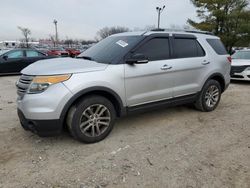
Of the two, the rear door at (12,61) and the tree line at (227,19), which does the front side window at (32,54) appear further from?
the tree line at (227,19)

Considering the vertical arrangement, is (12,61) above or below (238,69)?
above

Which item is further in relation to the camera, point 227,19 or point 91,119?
point 227,19

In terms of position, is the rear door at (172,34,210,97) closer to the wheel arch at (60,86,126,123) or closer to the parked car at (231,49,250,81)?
the wheel arch at (60,86,126,123)

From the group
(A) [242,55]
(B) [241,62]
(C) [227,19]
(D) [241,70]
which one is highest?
(C) [227,19]

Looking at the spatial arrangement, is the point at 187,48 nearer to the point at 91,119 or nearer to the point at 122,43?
the point at 122,43

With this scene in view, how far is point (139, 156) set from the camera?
131 inches

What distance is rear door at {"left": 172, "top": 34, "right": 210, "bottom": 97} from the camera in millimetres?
4551

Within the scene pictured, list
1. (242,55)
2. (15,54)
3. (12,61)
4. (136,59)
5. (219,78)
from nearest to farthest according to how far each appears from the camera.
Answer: (136,59)
(219,78)
(242,55)
(12,61)
(15,54)

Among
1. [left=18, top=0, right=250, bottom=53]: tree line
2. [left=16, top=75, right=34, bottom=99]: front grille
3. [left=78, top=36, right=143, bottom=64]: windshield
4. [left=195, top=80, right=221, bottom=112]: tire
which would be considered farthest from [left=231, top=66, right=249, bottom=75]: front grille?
[left=18, top=0, right=250, bottom=53]: tree line

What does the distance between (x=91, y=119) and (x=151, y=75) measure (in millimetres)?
1299

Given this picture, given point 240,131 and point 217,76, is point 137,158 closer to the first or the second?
point 240,131

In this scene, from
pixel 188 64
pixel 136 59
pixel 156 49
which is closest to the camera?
pixel 136 59

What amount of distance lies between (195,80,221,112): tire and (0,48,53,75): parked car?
9170 mm

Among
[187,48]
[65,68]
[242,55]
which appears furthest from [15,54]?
[242,55]
